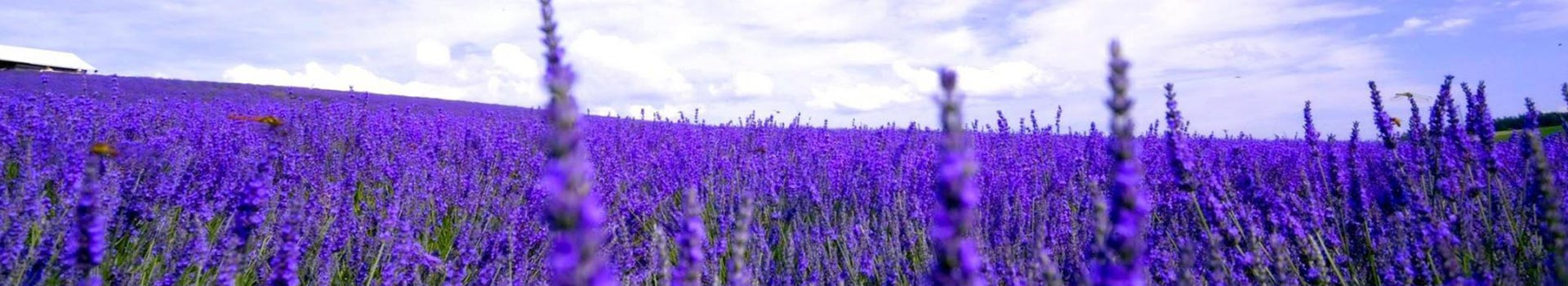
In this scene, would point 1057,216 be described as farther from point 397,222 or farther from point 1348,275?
point 397,222

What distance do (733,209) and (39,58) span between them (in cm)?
2281

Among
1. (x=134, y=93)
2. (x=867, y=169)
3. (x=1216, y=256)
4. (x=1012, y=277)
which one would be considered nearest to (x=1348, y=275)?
(x=1012, y=277)

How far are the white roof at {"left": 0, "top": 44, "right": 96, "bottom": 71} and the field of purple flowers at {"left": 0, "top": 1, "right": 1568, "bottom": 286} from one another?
1893cm

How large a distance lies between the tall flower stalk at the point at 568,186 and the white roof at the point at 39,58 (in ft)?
77.8

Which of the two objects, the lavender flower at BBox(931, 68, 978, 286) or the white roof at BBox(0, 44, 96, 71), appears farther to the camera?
the white roof at BBox(0, 44, 96, 71)

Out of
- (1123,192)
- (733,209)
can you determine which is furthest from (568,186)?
(733,209)

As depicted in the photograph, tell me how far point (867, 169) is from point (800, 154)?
80cm

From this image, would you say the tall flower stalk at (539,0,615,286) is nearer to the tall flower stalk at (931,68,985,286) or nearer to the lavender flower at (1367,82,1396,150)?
the tall flower stalk at (931,68,985,286)

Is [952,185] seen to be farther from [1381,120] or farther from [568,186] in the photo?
[1381,120]

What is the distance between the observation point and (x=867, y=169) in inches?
167

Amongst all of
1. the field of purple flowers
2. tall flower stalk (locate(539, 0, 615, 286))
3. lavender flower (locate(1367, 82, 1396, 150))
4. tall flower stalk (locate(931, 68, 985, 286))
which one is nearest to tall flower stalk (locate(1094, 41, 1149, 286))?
the field of purple flowers

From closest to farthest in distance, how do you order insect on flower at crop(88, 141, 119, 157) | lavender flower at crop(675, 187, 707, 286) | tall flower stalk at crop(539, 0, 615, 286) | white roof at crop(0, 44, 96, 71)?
tall flower stalk at crop(539, 0, 615, 286) → lavender flower at crop(675, 187, 707, 286) → insect on flower at crop(88, 141, 119, 157) → white roof at crop(0, 44, 96, 71)

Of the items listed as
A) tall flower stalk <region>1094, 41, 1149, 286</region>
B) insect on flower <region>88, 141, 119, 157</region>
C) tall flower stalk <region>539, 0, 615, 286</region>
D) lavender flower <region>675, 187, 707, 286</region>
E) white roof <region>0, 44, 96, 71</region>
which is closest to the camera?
tall flower stalk <region>539, 0, 615, 286</region>

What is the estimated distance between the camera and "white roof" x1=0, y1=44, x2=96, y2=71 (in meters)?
20.7
